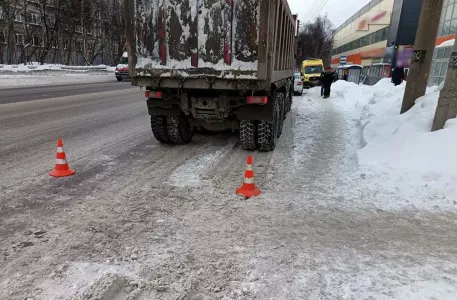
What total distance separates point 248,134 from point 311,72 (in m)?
24.5

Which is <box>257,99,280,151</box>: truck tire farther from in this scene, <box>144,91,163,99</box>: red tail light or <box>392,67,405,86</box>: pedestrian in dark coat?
<box>392,67,405,86</box>: pedestrian in dark coat

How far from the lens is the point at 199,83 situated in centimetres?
589

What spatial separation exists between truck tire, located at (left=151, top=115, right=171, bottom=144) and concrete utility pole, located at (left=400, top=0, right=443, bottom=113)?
19.4 ft

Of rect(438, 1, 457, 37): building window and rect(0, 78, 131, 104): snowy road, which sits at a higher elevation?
rect(438, 1, 457, 37): building window

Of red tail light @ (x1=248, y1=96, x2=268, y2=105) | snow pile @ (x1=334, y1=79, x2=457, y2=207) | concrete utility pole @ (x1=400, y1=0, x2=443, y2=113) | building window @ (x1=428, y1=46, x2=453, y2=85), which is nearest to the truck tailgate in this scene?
red tail light @ (x1=248, y1=96, x2=268, y2=105)

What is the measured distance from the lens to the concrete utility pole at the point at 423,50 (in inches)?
300

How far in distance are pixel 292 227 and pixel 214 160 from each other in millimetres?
2755

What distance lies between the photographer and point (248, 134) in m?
6.60

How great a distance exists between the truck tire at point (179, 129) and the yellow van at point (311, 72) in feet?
73.6

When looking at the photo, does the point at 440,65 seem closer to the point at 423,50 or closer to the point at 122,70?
the point at 423,50

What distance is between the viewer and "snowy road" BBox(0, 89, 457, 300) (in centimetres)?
268

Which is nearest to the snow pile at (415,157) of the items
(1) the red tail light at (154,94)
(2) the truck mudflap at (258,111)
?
(2) the truck mudflap at (258,111)

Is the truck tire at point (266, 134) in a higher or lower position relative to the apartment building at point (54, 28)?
lower

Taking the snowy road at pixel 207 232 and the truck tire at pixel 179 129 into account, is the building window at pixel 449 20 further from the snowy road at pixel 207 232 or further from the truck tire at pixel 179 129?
the truck tire at pixel 179 129
